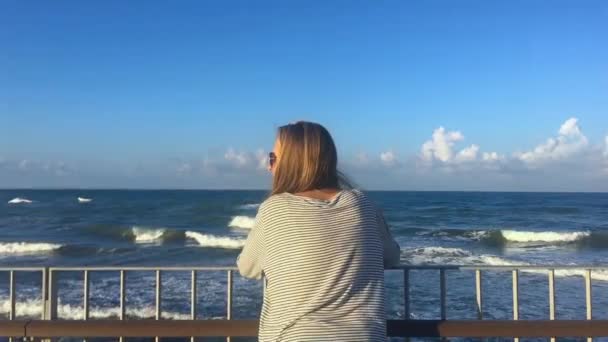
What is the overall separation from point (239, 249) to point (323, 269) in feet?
62.5

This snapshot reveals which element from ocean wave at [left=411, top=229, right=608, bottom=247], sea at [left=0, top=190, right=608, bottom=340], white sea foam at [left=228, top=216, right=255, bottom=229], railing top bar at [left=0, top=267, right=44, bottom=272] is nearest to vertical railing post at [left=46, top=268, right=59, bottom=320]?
railing top bar at [left=0, top=267, right=44, bottom=272]

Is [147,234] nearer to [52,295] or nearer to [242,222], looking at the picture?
[242,222]

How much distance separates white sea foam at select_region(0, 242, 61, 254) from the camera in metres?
19.4

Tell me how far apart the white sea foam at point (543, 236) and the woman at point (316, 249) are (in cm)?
2443

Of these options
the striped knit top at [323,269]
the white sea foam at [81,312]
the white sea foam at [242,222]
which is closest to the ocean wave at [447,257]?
the white sea foam at [81,312]

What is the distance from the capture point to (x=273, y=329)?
5.76ft

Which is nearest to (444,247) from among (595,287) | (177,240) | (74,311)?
(595,287)

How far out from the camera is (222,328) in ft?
8.50

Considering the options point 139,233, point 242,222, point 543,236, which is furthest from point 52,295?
point 242,222

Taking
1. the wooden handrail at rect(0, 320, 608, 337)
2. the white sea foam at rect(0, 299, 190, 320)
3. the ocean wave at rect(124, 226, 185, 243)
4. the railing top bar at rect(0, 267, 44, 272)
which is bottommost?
the ocean wave at rect(124, 226, 185, 243)

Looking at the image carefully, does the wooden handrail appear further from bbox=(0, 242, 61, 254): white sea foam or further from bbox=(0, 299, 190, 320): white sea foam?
bbox=(0, 242, 61, 254): white sea foam

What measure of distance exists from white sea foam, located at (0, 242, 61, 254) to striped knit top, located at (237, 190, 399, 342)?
2022 cm

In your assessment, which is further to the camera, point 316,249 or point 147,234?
point 147,234

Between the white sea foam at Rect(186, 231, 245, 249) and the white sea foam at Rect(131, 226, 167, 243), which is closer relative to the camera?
the white sea foam at Rect(186, 231, 245, 249)
